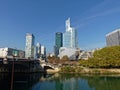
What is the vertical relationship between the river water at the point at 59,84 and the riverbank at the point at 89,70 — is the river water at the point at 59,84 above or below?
below

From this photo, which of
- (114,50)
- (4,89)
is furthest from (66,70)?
(4,89)

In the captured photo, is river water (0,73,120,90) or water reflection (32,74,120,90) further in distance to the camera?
water reflection (32,74,120,90)

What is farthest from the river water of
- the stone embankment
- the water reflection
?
the stone embankment

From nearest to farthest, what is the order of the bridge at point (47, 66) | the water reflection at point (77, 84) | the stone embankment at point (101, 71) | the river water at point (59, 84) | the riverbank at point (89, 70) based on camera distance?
the river water at point (59, 84), the water reflection at point (77, 84), the stone embankment at point (101, 71), the riverbank at point (89, 70), the bridge at point (47, 66)

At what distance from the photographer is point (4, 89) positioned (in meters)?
48.2

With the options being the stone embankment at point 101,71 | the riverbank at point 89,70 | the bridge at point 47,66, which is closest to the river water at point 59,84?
the stone embankment at point 101,71

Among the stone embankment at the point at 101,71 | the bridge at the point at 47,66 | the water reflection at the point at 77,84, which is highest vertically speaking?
the bridge at the point at 47,66

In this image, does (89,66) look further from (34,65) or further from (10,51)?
(10,51)

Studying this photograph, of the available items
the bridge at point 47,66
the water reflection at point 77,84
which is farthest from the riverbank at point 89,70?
the water reflection at point 77,84

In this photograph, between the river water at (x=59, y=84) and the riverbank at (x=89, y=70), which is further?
the riverbank at (x=89, y=70)

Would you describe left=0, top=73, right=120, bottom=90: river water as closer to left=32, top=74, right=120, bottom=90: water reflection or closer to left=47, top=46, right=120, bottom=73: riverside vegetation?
left=32, top=74, right=120, bottom=90: water reflection

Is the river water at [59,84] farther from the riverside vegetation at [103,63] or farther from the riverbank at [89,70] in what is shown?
the riverside vegetation at [103,63]

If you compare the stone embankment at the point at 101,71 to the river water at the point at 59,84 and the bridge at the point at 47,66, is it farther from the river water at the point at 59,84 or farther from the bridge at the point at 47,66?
the river water at the point at 59,84

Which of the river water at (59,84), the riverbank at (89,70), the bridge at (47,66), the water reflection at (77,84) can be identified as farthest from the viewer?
the bridge at (47,66)
